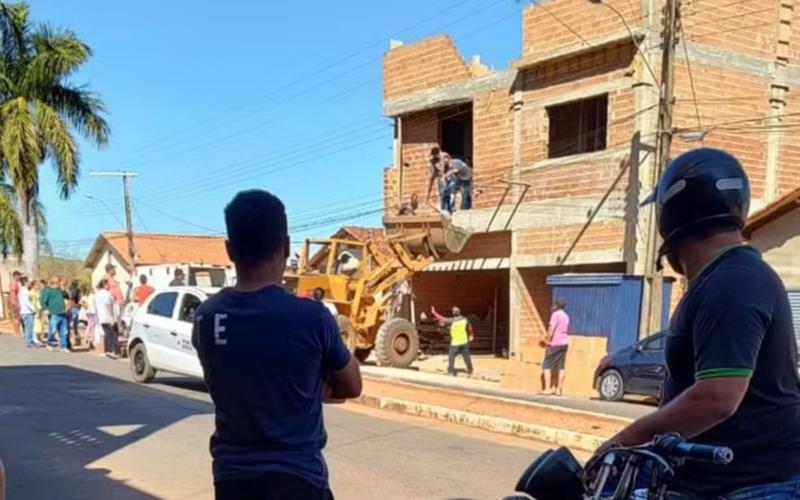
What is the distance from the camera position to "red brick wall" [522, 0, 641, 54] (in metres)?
19.5

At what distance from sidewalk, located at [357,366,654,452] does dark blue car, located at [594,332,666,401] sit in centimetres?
35

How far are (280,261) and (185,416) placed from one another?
8429mm

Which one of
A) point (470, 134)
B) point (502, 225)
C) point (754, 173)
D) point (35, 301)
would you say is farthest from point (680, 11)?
point (35, 301)

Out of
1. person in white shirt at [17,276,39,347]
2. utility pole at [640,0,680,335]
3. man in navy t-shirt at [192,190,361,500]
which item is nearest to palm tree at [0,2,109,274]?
person in white shirt at [17,276,39,347]

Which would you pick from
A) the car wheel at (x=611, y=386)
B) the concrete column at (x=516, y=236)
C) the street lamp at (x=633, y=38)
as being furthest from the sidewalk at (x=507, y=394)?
the street lamp at (x=633, y=38)

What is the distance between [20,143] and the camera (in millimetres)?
25125

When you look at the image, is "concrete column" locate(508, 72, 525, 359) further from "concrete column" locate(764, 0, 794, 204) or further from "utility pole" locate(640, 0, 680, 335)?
"concrete column" locate(764, 0, 794, 204)

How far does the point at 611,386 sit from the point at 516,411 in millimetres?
4191

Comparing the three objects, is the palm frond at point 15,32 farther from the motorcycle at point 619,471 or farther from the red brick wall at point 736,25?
the motorcycle at point 619,471

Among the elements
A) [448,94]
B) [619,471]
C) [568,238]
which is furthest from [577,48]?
[619,471]

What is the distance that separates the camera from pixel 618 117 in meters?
19.7

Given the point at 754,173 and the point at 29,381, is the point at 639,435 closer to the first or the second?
the point at 29,381

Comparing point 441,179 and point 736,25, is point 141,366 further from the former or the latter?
point 736,25

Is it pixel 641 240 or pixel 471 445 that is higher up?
pixel 641 240
